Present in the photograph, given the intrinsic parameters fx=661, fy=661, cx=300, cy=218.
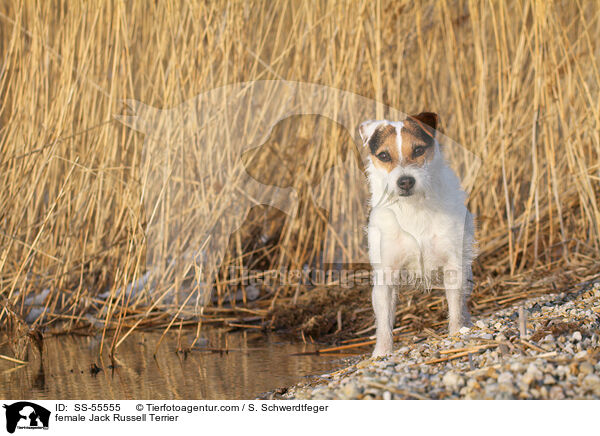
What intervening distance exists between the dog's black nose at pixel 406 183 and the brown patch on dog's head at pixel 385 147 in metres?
0.10

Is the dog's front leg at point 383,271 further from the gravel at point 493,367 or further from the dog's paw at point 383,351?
the gravel at point 493,367

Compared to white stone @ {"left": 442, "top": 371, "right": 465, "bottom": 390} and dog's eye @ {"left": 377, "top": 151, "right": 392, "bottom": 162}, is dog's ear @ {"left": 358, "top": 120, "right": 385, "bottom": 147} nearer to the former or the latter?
dog's eye @ {"left": 377, "top": 151, "right": 392, "bottom": 162}

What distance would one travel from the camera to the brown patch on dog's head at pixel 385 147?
2637mm

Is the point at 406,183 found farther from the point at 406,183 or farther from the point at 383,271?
the point at 383,271

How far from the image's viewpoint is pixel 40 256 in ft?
13.5

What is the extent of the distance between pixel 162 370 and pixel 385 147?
149cm

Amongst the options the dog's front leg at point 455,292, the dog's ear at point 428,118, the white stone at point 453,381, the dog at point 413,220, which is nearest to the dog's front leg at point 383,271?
the dog at point 413,220

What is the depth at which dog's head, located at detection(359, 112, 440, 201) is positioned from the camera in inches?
101

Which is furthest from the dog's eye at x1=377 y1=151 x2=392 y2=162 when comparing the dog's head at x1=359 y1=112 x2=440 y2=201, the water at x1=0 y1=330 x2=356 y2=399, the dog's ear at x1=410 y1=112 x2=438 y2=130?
the water at x1=0 y1=330 x2=356 y2=399

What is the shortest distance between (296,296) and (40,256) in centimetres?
161

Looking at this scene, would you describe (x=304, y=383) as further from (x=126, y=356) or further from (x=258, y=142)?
(x=258, y=142)
